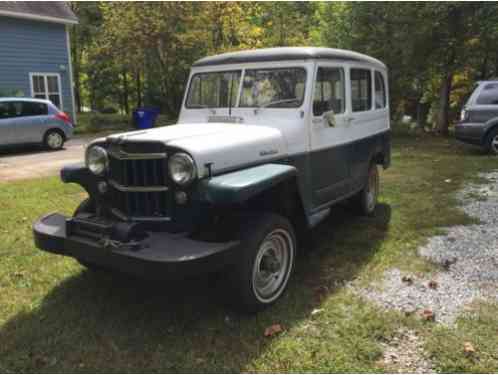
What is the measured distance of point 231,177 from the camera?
3.50 meters

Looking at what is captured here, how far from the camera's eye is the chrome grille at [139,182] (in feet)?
11.8

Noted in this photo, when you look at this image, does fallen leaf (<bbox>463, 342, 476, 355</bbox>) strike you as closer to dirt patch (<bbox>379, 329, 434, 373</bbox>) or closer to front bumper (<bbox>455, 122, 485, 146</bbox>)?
dirt patch (<bbox>379, 329, 434, 373</bbox>)

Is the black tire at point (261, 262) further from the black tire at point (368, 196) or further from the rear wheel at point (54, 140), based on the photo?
the rear wheel at point (54, 140)

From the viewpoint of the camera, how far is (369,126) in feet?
19.7

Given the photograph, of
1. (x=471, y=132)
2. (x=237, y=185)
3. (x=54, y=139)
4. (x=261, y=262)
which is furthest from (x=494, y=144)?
(x=54, y=139)

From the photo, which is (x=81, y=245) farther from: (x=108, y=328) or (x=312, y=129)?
(x=312, y=129)

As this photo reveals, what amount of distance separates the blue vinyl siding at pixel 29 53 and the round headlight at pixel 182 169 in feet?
52.4

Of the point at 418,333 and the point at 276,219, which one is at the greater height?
the point at 276,219

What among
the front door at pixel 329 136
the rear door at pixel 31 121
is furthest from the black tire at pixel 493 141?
the rear door at pixel 31 121

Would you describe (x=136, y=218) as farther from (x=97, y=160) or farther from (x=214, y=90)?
(x=214, y=90)

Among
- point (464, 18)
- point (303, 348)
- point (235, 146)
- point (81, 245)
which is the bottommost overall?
point (303, 348)

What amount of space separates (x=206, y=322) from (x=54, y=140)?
37.8ft

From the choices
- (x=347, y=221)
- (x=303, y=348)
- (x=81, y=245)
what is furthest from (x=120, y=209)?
(x=347, y=221)

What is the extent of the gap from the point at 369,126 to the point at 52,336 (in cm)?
436
